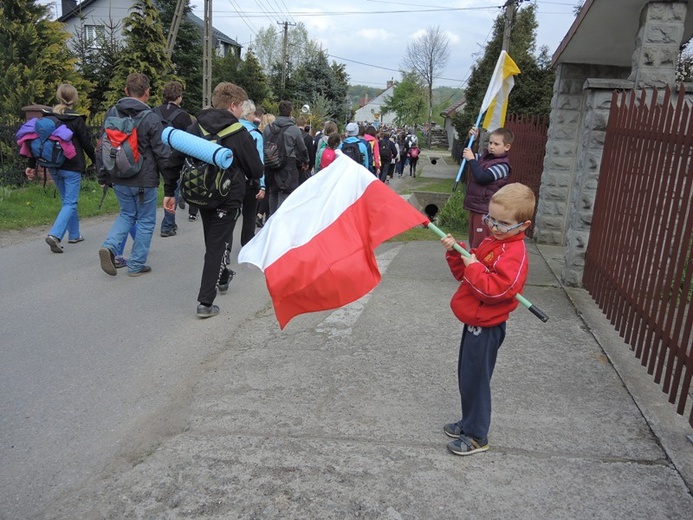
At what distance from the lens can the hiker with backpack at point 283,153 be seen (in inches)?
343

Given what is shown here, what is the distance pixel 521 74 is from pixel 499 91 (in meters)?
13.3

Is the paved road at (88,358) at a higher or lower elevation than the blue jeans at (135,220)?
lower

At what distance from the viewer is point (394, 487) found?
2.88 meters

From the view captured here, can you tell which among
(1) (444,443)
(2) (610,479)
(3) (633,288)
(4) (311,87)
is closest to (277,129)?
(3) (633,288)

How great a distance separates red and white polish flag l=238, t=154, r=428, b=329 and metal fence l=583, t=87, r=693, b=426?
6.16 feet

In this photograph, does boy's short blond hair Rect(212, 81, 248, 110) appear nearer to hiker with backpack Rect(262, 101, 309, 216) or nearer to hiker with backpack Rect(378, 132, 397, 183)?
hiker with backpack Rect(262, 101, 309, 216)

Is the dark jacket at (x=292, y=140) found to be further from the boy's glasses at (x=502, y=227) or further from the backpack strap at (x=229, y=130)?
the boy's glasses at (x=502, y=227)

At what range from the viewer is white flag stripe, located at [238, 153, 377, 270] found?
3324 mm

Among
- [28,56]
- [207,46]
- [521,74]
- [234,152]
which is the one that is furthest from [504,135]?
[207,46]

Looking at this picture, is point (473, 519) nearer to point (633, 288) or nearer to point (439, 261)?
point (633, 288)

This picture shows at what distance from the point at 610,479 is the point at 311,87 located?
46.0 metres

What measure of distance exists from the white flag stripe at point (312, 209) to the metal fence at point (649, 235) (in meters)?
2.10

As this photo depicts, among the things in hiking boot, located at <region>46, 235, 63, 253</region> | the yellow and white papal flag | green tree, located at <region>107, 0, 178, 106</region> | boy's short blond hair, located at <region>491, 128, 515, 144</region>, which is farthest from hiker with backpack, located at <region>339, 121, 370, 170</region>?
green tree, located at <region>107, 0, 178, 106</region>

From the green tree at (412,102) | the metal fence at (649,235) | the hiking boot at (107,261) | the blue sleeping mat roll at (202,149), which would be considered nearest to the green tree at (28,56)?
the hiking boot at (107,261)
